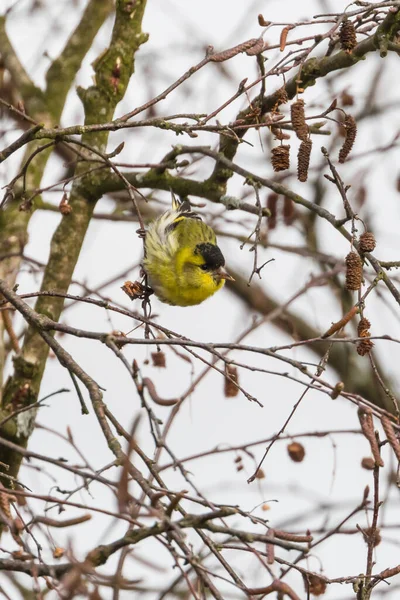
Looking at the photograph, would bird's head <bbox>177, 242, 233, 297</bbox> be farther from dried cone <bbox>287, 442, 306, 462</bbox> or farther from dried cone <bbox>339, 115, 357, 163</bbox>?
dried cone <bbox>339, 115, 357, 163</bbox>

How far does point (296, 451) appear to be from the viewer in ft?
12.1

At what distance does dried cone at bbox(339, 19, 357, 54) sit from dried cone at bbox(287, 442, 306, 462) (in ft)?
5.30

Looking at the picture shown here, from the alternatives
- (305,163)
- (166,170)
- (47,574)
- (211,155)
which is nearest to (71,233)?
(166,170)

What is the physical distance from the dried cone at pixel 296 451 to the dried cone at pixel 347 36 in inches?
63.6

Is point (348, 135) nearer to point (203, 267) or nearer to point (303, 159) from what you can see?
point (303, 159)

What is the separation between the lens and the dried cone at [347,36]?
2805mm

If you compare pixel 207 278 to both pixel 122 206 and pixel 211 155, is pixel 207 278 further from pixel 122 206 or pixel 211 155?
pixel 211 155

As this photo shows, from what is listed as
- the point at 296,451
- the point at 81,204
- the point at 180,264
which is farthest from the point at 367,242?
the point at 180,264

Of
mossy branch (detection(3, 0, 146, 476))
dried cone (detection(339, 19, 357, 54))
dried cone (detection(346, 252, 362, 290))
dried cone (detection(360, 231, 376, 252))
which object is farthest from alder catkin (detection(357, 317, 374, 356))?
mossy branch (detection(3, 0, 146, 476))

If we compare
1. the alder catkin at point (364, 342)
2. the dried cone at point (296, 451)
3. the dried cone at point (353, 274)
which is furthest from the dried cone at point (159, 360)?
the alder catkin at point (364, 342)

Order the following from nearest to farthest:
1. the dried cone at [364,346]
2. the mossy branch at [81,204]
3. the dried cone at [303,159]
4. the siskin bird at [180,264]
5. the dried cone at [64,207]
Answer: the dried cone at [364,346], the dried cone at [303,159], the dried cone at [64,207], the mossy branch at [81,204], the siskin bird at [180,264]

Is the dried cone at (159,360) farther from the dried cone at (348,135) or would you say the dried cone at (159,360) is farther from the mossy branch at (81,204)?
the dried cone at (348,135)

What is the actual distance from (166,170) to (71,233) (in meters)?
0.51

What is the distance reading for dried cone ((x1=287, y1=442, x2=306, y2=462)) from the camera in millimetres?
3695
